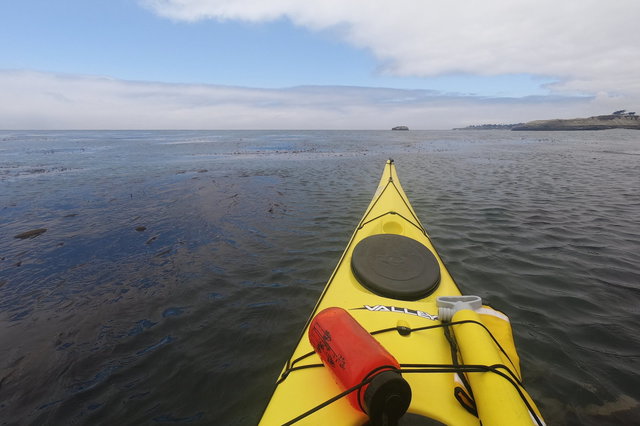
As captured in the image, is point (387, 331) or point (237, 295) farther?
point (237, 295)

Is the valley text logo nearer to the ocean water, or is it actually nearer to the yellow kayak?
the yellow kayak

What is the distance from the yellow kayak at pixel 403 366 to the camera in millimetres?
1750

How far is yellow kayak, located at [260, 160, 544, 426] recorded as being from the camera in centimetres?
175

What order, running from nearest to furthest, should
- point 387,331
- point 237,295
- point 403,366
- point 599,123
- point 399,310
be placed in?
point 403,366 → point 387,331 → point 399,310 → point 237,295 → point 599,123

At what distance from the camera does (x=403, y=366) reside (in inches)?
93.0

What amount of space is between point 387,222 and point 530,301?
2907mm

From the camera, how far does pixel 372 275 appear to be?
3809 millimetres

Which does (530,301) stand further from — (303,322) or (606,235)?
(606,235)

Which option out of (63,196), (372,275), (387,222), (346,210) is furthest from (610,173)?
(63,196)

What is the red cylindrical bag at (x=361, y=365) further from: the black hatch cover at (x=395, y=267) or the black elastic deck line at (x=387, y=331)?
the black hatch cover at (x=395, y=267)

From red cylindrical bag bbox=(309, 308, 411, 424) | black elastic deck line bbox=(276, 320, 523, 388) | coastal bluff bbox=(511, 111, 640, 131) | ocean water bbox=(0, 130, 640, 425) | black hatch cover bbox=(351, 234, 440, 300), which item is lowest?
ocean water bbox=(0, 130, 640, 425)

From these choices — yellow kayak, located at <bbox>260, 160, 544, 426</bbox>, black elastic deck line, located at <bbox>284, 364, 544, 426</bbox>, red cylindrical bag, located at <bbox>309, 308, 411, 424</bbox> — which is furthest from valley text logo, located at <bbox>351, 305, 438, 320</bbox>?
red cylindrical bag, located at <bbox>309, 308, 411, 424</bbox>

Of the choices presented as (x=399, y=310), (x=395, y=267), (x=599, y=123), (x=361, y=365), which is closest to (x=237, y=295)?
(x=395, y=267)

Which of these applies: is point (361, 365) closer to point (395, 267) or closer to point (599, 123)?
point (395, 267)
